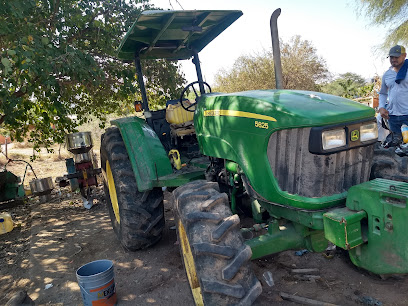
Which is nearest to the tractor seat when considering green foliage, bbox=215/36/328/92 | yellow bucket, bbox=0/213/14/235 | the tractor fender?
the tractor fender

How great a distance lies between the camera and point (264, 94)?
2.80 m

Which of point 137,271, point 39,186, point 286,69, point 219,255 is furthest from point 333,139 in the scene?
point 286,69

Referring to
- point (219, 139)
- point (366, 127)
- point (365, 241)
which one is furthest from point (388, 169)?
point (219, 139)

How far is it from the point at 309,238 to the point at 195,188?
0.98 m

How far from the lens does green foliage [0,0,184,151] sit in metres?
4.39

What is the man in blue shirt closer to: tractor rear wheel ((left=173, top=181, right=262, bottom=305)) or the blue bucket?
tractor rear wheel ((left=173, top=181, right=262, bottom=305))

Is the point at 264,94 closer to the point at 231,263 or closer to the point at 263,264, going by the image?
the point at 231,263

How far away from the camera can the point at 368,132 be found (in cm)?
249

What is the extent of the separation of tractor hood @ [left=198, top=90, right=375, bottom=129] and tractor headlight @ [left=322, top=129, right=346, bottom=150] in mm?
71

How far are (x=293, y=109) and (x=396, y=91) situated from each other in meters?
2.93

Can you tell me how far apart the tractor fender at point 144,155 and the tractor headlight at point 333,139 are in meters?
1.78

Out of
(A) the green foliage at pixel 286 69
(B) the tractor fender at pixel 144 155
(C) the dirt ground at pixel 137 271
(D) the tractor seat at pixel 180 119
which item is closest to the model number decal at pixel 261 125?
(C) the dirt ground at pixel 137 271

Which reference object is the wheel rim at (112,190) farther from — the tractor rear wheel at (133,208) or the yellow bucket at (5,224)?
the yellow bucket at (5,224)

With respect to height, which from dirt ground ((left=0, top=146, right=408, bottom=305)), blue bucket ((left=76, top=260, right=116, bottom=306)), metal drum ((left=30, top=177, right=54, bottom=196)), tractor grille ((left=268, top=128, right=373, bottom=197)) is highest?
tractor grille ((left=268, top=128, right=373, bottom=197))
